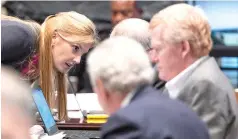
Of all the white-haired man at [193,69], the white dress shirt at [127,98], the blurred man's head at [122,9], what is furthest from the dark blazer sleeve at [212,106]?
the blurred man's head at [122,9]

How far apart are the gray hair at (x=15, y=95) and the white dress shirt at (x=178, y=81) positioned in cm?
77

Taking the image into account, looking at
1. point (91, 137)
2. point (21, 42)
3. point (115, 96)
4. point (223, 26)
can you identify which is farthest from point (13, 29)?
point (223, 26)

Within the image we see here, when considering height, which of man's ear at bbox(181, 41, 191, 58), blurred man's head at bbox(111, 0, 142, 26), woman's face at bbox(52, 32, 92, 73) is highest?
blurred man's head at bbox(111, 0, 142, 26)

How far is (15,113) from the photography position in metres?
1.94

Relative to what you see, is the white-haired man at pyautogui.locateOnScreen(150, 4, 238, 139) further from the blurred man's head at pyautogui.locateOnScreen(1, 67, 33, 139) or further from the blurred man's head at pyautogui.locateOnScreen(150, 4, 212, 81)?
the blurred man's head at pyautogui.locateOnScreen(1, 67, 33, 139)

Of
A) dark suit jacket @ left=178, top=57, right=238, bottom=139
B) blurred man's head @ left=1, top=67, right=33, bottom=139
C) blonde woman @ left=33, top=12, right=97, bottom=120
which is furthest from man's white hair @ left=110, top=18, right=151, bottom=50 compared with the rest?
blurred man's head @ left=1, top=67, right=33, bottom=139

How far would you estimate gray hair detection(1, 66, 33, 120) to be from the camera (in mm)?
1950

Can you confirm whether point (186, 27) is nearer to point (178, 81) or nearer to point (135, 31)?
point (178, 81)

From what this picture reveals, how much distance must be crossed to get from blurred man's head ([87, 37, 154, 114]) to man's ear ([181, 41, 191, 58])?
19.4 inches

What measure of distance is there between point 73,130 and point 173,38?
1.08m

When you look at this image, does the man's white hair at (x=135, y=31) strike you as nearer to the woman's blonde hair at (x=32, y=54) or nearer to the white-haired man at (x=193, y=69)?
the woman's blonde hair at (x=32, y=54)

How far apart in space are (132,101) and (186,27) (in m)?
0.64

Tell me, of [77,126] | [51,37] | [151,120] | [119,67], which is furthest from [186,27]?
[77,126]

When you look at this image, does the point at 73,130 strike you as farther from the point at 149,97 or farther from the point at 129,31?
the point at 149,97
